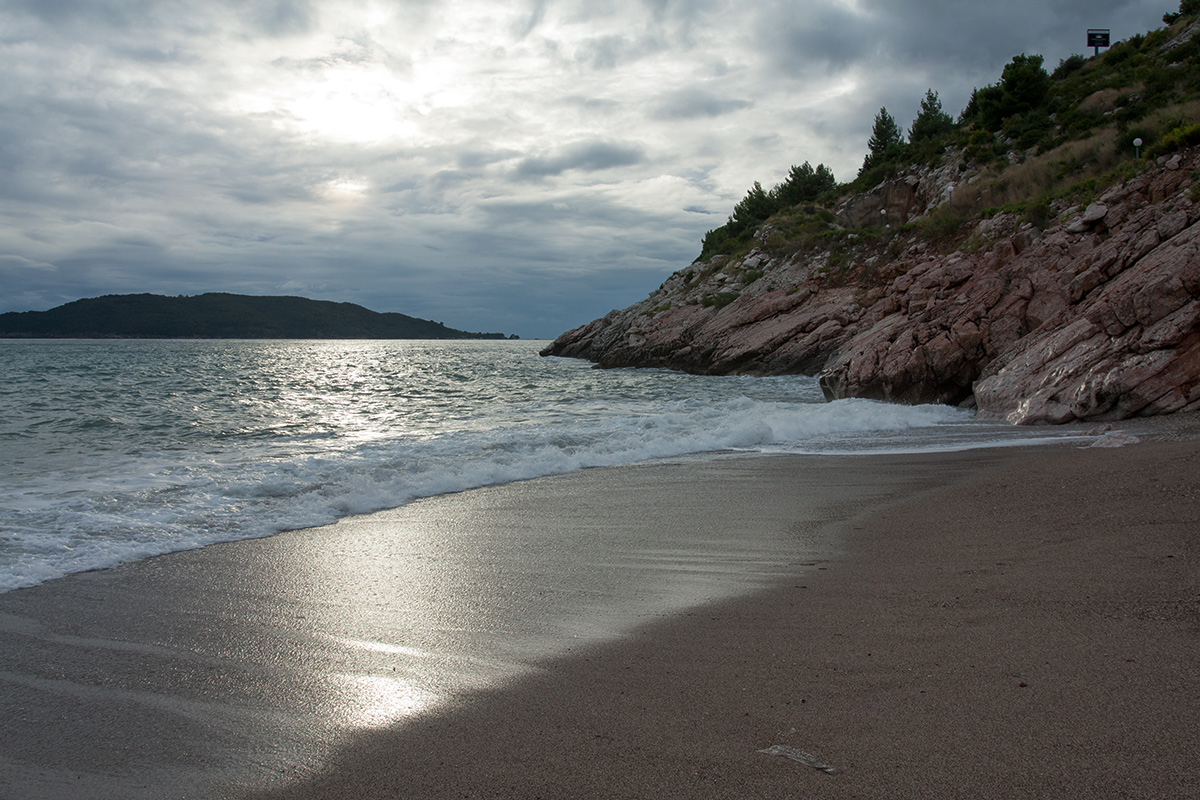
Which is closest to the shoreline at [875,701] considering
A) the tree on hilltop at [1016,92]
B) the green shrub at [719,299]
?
the green shrub at [719,299]

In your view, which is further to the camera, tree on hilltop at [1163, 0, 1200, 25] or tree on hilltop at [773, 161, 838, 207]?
tree on hilltop at [773, 161, 838, 207]

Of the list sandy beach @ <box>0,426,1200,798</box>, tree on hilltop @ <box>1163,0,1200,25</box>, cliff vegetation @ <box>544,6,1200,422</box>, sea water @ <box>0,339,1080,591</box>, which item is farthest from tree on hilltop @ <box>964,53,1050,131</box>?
sandy beach @ <box>0,426,1200,798</box>

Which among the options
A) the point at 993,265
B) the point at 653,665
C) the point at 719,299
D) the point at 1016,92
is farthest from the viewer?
the point at 719,299

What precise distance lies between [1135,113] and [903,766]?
34.6 m

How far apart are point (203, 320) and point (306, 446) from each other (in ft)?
552

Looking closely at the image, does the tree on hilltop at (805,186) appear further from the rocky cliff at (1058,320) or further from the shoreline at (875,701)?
the shoreline at (875,701)

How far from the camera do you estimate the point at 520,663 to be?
3.23 meters

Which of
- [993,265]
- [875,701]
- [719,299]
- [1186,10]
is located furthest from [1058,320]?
[1186,10]

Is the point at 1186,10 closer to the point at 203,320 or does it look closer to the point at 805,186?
the point at 805,186

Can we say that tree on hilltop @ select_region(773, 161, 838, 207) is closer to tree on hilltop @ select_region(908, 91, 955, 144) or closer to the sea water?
tree on hilltop @ select_region(908, 91, 955, 144)

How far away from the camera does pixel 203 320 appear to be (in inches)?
6112

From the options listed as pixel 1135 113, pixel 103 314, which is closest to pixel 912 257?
pixel 1135 113

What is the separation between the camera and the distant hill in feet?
477

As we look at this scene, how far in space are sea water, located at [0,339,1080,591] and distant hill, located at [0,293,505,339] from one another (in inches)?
5913
